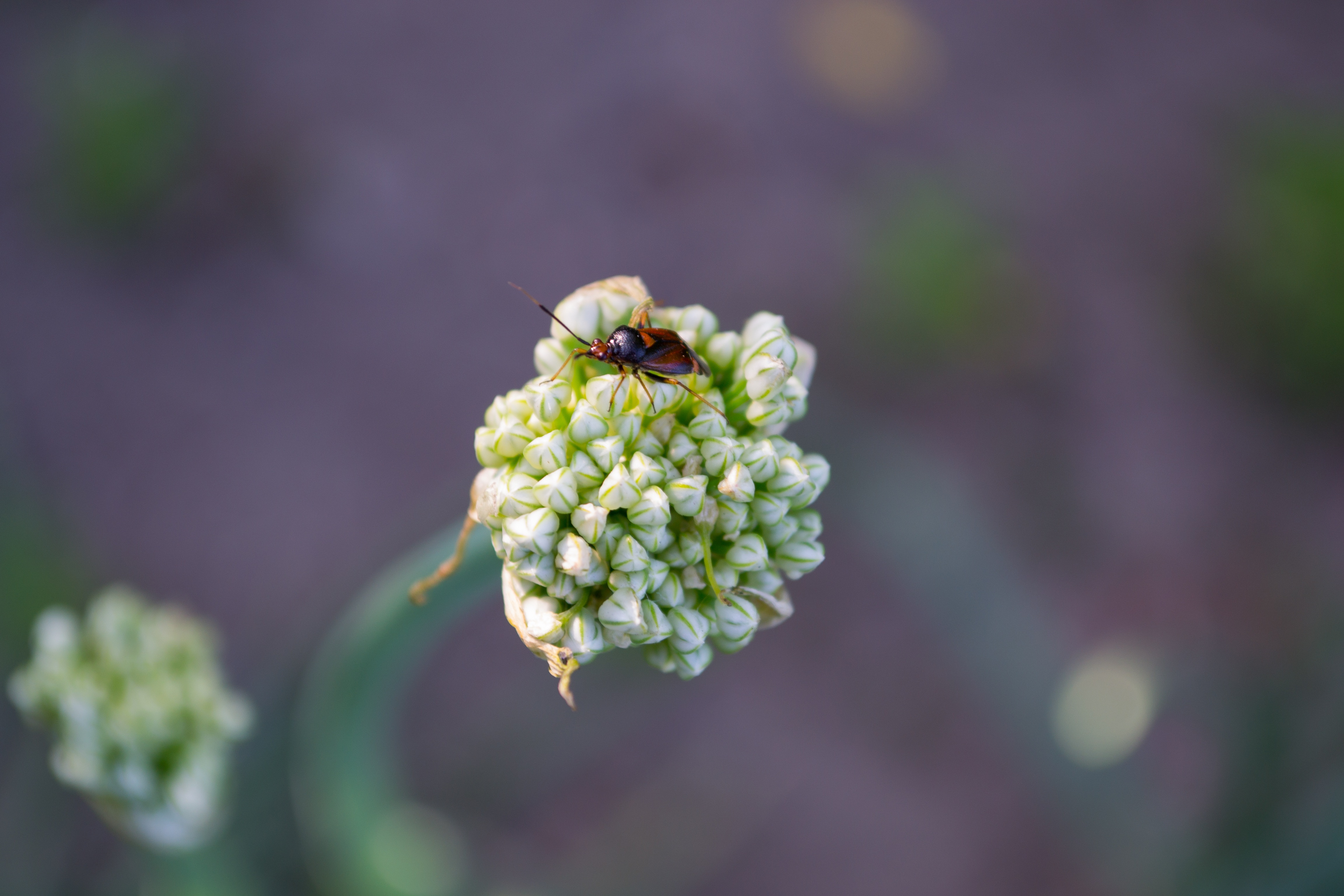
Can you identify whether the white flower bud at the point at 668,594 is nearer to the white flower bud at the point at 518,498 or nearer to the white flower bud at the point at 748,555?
the white flower bud at the point at 748,555

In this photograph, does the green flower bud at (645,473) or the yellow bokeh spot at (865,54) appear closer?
the green flower bud at (645,473)

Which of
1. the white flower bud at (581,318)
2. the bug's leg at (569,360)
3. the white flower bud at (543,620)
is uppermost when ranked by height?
the white flower bud at (581,318)

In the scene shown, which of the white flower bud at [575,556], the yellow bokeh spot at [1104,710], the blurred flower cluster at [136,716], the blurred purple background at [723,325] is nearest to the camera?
the white flower bud at [575,556]

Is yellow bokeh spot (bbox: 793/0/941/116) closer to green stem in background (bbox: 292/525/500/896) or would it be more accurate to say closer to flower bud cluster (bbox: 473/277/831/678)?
green stem in background (bbox: 292/525/500/896)

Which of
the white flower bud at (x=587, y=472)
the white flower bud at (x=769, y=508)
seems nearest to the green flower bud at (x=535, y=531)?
the white flower bud at (x=587, y=472)

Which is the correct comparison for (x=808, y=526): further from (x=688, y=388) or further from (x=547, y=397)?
(x=547, y=397)

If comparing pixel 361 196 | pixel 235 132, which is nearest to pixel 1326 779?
pixel 361 196

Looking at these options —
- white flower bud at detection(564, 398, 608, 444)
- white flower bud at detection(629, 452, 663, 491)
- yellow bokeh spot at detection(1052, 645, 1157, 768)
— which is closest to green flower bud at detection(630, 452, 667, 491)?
white flower bud at detection(629, 452, 663, 491)
